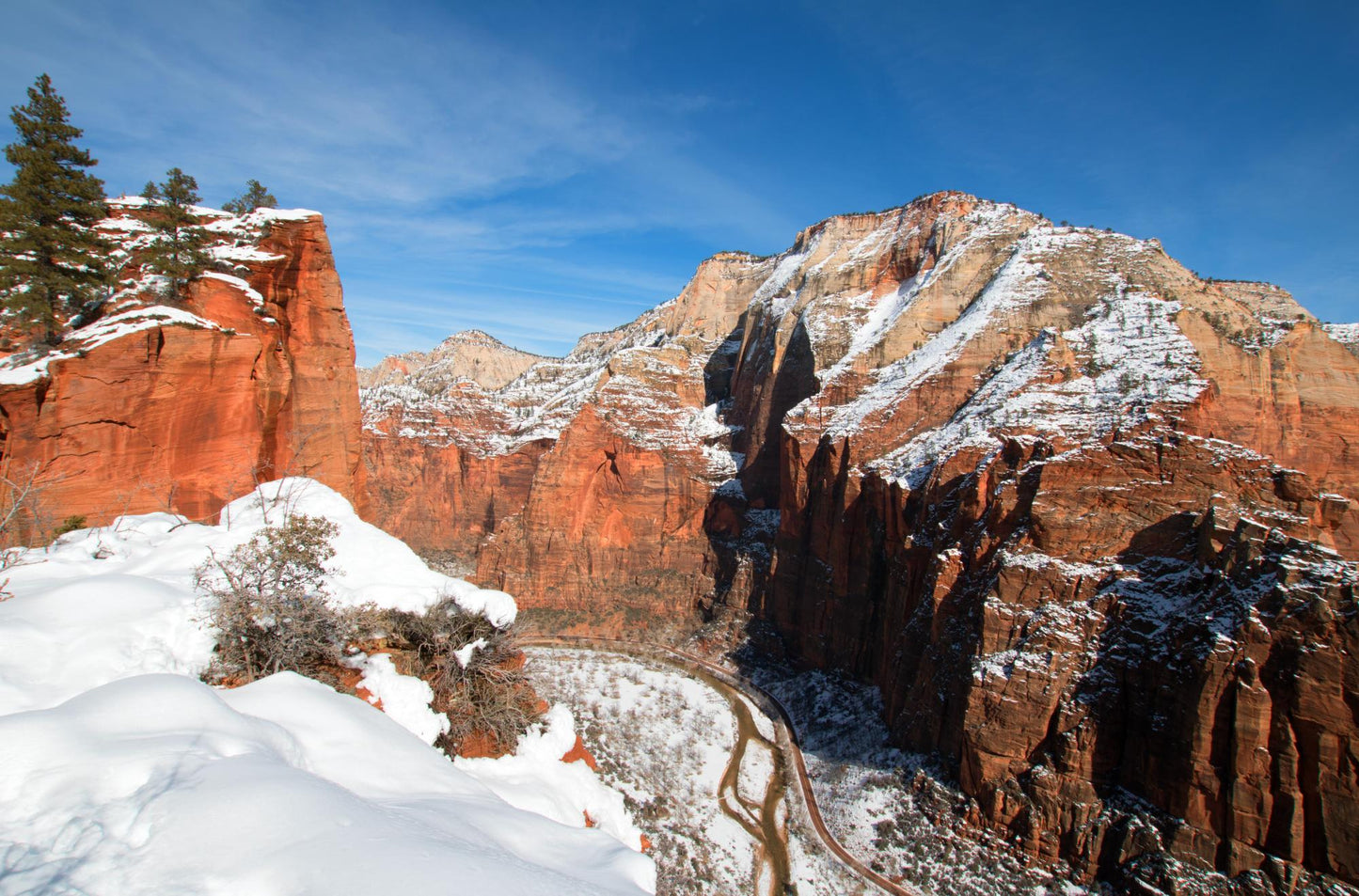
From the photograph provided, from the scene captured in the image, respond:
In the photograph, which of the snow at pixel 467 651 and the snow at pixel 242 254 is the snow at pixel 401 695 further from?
the snow at pixel 242 254

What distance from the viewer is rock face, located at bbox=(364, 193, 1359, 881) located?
20.8 m

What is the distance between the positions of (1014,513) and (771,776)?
18.1 meters

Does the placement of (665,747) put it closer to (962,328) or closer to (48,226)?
(48,226)

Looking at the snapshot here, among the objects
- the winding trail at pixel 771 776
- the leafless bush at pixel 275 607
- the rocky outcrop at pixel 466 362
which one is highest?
the rocky outcrop at pixel 466 362

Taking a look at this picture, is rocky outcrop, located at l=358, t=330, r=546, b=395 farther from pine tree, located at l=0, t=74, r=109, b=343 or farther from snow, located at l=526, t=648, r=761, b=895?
pine tree, located at l=0, t=74, r=109, b=343

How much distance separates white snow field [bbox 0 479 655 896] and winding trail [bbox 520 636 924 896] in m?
20.0

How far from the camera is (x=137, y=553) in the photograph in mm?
12125

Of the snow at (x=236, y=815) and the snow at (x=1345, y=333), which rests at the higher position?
the snow at (x=1345, y=333)

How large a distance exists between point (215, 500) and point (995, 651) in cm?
2787

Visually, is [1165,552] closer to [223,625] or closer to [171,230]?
[223,625]

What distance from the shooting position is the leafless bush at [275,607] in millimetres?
9648

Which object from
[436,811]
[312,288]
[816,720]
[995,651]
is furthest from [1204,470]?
[312,288]

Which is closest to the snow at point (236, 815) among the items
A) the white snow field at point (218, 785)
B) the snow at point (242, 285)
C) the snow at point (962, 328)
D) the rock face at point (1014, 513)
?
the white snow field at point (218, 785)

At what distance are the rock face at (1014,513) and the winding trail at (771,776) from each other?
388 cm
